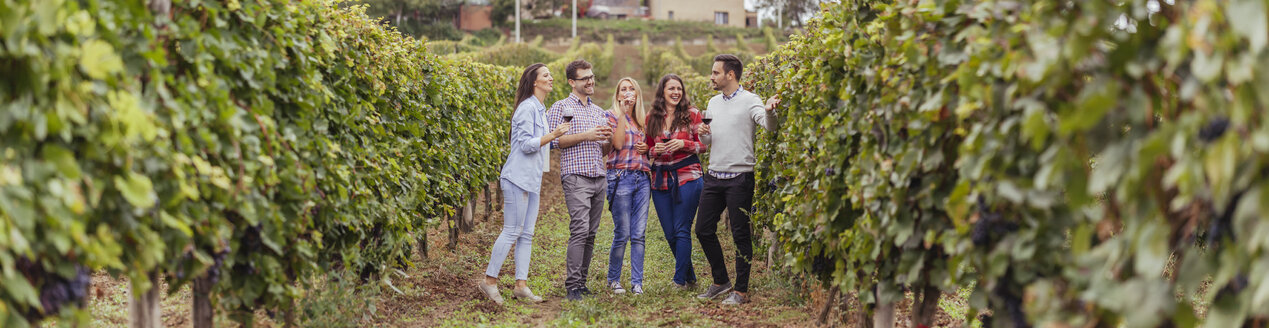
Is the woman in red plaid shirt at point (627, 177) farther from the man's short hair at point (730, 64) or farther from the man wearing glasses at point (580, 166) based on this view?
the man's short hair at point (730, 64)

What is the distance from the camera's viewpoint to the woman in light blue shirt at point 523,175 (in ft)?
18.0

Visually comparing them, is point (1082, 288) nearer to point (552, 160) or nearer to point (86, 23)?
point (86, 23)

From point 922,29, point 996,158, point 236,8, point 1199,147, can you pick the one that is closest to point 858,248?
point 922,29

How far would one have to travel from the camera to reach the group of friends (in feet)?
18.3

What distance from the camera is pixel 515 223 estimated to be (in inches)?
219

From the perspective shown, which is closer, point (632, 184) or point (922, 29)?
point (922, 29)

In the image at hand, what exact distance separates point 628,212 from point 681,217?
1.20ft

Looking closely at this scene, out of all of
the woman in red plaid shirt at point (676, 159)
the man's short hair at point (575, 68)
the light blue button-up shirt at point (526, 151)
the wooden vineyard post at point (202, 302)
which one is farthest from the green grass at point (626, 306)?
the wooden vineyard post at point (202, 302)

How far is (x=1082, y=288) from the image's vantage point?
1.96m

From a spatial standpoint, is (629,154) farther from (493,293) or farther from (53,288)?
(53,288)

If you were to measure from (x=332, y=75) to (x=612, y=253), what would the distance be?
2.43 metres

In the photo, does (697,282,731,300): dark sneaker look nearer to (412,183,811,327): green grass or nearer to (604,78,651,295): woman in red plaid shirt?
(412,183,811,327): green grass

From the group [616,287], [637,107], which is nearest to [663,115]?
[637,107]

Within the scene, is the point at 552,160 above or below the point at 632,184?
below
